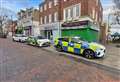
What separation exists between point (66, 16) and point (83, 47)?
13534 millimetres

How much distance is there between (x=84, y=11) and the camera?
66.3 feet

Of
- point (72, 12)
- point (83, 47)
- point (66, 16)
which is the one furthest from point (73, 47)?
point (66, 16)

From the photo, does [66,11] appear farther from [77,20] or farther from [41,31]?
[41,31]

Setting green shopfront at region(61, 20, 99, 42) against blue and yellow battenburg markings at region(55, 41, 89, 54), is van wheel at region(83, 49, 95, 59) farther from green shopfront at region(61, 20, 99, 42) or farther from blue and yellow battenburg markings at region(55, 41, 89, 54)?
green shopfront at region(61, 20, 99, 42)

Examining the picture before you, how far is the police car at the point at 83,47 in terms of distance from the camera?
10.4 m

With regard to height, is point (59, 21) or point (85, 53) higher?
A: point (59, 21)

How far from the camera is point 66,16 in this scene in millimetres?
23672

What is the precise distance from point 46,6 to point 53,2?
8.33 ft

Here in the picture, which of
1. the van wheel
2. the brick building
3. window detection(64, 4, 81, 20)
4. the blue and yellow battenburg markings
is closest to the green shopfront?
the brick building

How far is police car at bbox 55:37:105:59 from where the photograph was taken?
10.4 metres

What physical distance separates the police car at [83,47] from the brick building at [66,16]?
25.8 feet

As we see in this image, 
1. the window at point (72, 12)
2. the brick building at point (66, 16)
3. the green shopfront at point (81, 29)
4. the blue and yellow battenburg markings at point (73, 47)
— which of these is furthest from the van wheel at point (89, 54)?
Answer: the window at point (72, 12)

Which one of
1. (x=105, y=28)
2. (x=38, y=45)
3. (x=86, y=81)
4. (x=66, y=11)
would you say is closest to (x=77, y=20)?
(x=66, y=11)

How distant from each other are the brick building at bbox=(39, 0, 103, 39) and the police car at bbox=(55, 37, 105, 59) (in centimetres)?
787
